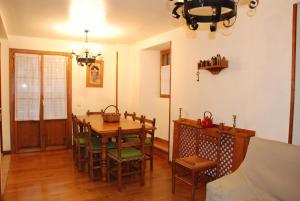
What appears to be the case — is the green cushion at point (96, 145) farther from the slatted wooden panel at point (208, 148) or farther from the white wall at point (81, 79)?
the white wall at point (81, 79)

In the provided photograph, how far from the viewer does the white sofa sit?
2.00m

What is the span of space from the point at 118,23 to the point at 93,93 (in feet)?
7.16

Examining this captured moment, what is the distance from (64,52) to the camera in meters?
5.35

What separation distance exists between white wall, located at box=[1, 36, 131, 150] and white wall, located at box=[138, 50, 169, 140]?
547 mm

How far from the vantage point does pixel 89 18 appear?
3697mm

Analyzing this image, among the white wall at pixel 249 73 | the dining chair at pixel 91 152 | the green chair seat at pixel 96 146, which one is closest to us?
the white wall at pixel 249 73

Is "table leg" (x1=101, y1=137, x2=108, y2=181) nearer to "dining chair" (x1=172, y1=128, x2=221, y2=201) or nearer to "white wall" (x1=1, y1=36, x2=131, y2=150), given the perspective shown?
"dining chair" (x1=172, y1=128, x2=221, y2=201)

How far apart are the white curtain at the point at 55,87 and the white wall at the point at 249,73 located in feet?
9.17

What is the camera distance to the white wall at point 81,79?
4.90m

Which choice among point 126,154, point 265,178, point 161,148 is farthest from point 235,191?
point 161,148

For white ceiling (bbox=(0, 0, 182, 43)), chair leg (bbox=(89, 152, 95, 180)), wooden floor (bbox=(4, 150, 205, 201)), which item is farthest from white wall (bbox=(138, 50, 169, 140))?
chair leg (bbox=(89, 152, 95, 180))

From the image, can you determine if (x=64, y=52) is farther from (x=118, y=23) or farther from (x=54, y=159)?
(x=54, y=159)

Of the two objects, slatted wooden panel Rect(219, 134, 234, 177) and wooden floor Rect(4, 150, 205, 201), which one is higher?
slatted wooden panel Rect(219, 134, 234, 177)

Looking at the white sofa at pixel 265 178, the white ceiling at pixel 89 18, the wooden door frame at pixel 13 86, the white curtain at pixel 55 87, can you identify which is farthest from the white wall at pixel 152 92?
the white sofa at pixel 265 178
